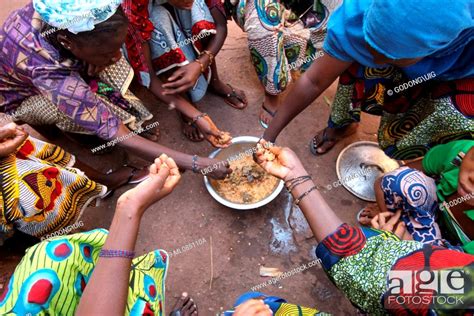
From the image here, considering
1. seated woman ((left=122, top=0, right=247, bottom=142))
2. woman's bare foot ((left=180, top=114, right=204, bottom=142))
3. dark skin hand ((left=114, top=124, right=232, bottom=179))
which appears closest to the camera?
dark skin hand ((left=114, top=124, right=232, bottom=179))

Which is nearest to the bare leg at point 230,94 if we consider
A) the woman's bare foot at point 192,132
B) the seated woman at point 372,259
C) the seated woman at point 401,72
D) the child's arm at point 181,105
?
the woman's bare foot at point 192,132

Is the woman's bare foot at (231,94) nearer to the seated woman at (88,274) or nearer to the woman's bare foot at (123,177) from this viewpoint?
the woman's bare foot at (123,177)

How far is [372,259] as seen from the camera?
116cm

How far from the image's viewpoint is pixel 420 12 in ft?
3.73

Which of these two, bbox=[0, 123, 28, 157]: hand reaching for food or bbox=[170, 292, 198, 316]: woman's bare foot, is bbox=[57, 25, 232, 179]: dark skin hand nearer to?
bbox=[0, 123, 28, 157]: hand reaching for food

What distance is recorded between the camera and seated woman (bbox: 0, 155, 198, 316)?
106 centimetres

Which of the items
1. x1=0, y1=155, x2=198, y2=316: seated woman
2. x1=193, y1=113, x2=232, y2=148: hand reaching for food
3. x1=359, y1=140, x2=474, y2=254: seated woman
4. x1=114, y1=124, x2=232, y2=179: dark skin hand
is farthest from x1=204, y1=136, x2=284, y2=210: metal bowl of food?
x1=0, y1=155, x2=198, y2=316: seated woman

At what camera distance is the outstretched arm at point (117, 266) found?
3.48ft

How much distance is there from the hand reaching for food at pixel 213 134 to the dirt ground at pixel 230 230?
1.17ft

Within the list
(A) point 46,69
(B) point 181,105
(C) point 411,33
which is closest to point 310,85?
(C) point 411,33

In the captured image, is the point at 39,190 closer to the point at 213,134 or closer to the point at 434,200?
the point at 213,134

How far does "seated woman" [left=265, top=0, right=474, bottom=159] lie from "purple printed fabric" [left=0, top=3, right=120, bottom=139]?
862 mm

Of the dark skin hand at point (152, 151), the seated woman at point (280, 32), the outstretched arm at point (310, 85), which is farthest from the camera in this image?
the seated woman at point (280, 32)

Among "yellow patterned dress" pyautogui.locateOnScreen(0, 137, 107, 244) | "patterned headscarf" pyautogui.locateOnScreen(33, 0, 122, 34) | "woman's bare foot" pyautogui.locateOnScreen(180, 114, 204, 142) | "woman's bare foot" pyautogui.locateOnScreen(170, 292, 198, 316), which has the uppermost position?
"patterned headscarf" pyautogui.locateOnScreen(33, 0, 122, 34)
